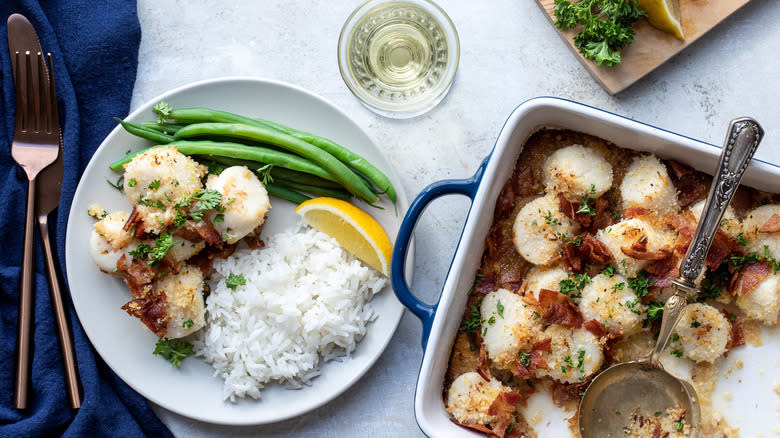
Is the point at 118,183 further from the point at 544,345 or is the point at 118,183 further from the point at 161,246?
the point at 544,345

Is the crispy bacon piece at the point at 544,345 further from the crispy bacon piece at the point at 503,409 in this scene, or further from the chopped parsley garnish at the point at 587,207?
the chopped parsley garnish at the point at 587,207

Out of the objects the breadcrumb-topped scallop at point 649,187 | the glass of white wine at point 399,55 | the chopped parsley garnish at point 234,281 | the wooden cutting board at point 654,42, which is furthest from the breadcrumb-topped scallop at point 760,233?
the chopped parsley garnish at point 234,281

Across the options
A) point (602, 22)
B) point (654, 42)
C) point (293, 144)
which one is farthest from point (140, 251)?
point (654, 42)

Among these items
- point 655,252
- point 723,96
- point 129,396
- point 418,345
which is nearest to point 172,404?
point 129,396

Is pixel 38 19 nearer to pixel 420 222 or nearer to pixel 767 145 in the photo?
pixel 420 222

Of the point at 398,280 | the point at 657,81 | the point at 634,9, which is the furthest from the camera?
the point at 657,81

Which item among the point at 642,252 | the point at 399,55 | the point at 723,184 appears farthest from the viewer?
the point at 399,55

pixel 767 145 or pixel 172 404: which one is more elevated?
pixel 767 145
